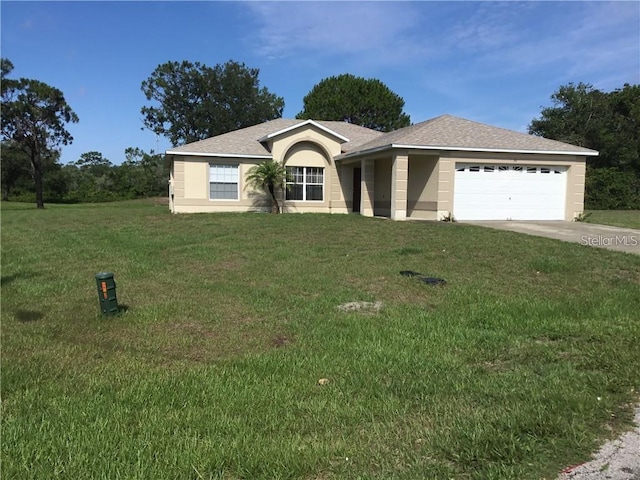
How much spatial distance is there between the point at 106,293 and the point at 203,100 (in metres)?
46.6

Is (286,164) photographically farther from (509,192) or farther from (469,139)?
(509,192)

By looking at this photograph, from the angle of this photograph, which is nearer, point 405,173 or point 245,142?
point 405,173

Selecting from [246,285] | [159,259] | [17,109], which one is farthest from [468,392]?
[17,109]

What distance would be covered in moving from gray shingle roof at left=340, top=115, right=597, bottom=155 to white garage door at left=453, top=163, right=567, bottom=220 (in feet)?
2.61

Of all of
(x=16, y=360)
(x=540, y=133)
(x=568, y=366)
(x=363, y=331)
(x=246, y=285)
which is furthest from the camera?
(x=540, y=133)

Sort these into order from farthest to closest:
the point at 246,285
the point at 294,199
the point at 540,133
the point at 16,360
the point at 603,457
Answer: the point at 540,133 < the point at 294,199 < the point at 246,285 < the point at 16,360 < the point at 603,457

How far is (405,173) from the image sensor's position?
1884 cm

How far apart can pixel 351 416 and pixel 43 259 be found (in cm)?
1029

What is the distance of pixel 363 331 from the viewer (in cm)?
577

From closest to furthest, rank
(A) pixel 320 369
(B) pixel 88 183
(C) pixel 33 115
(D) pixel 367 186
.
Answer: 1. (A) pixel 320 369
2. (D) pixel 367 186
3. (C) pixel 33 115
4. (B) pixel 88 183

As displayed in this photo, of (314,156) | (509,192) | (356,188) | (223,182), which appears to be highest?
(314,156)

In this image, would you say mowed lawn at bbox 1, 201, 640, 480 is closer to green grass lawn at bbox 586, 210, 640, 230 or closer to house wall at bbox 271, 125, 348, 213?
green grass lawn at bbox 586, 210, 640, 230

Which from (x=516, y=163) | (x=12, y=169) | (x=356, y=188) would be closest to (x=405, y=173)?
(x=516, y=163)

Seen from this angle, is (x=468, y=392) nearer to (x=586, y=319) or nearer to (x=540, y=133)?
(x=586, y=319)
